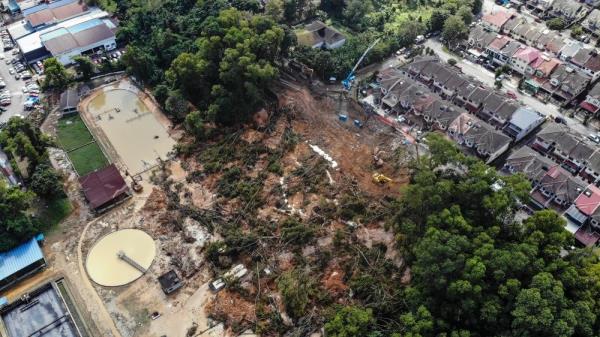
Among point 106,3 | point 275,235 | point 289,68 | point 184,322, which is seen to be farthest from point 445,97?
point 106,3

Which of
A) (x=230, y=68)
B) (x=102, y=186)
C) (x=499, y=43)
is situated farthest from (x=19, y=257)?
(x=499, y=43)

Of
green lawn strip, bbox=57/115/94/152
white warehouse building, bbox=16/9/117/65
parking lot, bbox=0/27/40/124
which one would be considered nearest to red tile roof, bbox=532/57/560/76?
green lawn strip, bbox=57/115/94/152

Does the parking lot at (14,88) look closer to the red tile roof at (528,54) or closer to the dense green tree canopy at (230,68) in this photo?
the dense green tree canopy at (230,68)

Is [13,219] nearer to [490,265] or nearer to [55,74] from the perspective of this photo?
[55,74]

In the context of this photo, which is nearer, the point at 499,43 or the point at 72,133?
the point at 72,133

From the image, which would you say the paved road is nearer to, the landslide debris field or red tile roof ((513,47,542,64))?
red tile roof ((513,47,542,64))
